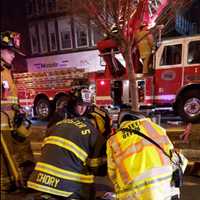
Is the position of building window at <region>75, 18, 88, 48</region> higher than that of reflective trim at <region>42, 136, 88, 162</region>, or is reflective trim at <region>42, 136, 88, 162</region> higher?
building window at <region>75, 18, 88, 48</region>

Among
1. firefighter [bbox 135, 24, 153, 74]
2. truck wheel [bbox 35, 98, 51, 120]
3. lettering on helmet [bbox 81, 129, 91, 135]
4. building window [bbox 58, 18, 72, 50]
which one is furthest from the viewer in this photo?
building window [bbox 58, 18, 72, 50]

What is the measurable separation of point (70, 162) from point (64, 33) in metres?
21.1

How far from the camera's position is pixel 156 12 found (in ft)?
33.8

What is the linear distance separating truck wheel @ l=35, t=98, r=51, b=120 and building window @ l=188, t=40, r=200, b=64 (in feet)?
20.0

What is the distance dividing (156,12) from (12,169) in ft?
25.7

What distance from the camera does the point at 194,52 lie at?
29.8ft

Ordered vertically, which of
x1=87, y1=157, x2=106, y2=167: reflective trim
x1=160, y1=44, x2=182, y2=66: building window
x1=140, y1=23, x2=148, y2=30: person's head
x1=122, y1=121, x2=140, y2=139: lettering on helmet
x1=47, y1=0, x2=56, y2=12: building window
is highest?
x1=47, y1=0, x2=56, y2=12: building window

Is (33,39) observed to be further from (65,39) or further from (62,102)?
(62,102)

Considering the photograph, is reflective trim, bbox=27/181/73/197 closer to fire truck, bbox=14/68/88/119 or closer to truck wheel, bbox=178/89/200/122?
truck wheel, bbox=178/89/200/122

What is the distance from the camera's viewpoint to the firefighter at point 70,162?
2365 millimetres

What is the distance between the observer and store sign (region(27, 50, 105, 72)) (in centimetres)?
2094

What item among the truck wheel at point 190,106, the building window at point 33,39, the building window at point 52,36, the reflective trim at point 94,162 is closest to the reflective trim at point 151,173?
the reflective trim at point 94,162

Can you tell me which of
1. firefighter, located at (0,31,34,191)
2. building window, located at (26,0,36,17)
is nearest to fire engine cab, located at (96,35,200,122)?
firefighter, located at (0,31,34,191)

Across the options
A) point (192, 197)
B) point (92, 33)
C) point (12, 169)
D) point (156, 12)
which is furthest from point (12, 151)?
point (92, 33)
